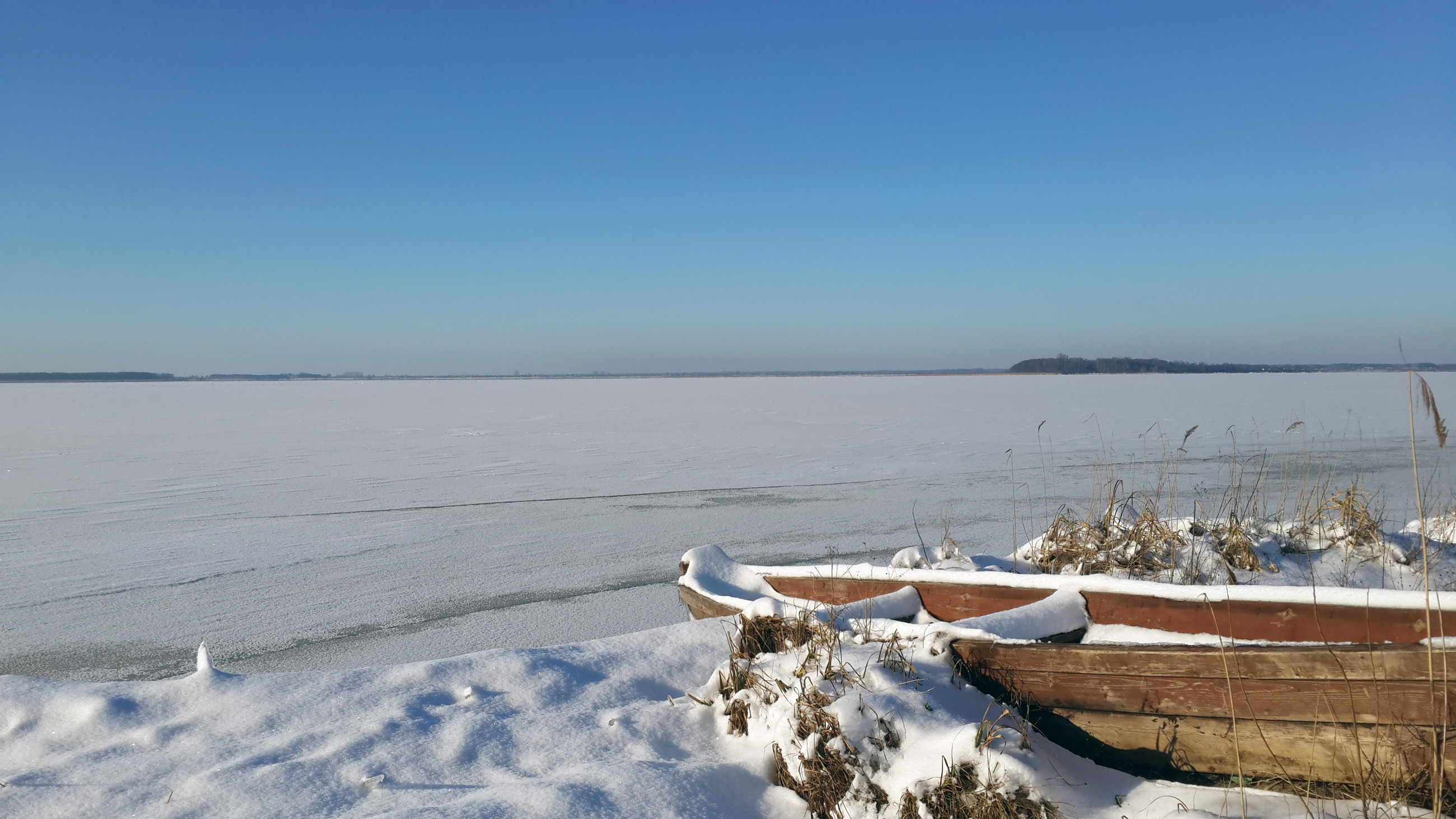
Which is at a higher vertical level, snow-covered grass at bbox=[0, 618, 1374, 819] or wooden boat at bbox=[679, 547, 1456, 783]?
wooden boat at bbox=[679, 547, 1456, 783]

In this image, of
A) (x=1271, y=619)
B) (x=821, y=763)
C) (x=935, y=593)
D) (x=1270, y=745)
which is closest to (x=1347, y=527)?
(x=1271, y=619)

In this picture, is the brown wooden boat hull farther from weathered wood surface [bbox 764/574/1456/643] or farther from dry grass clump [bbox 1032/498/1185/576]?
dry grass clump [bbox 1032/498/1185/576]

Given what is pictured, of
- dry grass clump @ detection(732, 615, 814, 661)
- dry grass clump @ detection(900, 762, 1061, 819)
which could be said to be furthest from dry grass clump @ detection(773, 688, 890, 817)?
dry grass clump @ detection(732, 615, 814, 661)

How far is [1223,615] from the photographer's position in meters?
2.68

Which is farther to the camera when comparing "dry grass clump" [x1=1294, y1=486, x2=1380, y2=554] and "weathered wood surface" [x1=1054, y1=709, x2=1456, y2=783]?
"dry grass clump" [x1=1294, y1=486, x2=1380, y2=554]

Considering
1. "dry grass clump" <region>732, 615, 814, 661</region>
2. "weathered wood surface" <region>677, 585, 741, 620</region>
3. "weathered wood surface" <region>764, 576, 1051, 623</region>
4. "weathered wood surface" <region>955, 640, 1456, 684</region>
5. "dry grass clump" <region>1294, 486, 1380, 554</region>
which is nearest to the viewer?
"weathered wood surface" <region>955, 640, 1456, 684</region>

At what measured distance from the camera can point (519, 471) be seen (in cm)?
979

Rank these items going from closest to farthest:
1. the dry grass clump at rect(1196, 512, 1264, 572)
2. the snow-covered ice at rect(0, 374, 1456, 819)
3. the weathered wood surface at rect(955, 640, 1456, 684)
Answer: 1. the weathered wood surface at rect(955, 640, 1456, 684)
2. the snow-covered ice at rect(0, 374, 1456, 819)
3. the dry grass clump at rect(1196, 512, 1264, 572)

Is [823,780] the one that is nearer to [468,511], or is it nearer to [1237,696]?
[1237,696]

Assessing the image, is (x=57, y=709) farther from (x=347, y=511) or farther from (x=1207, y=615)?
(x=347, y=511)

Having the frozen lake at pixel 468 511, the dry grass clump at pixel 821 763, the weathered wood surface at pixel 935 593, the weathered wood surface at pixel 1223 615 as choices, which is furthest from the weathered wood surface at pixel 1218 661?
the frozen lake at pixel 468 511

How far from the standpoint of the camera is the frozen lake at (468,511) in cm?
429

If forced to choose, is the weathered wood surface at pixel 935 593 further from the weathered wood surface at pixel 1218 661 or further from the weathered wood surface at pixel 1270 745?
the weathered wood surface at pixel 1270 745

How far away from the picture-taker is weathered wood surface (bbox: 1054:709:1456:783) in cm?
193
